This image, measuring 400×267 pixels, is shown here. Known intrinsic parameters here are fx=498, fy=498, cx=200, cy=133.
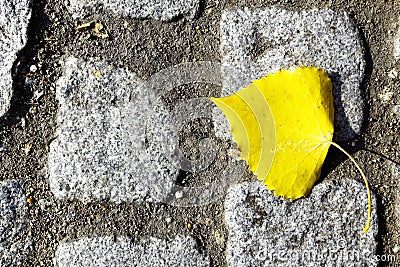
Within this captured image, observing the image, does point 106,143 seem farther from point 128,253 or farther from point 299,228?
point 299,228

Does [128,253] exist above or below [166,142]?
below

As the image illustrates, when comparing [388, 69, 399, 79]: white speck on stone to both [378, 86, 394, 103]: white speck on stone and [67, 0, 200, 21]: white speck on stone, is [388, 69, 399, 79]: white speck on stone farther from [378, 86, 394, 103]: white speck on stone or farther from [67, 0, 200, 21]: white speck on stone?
[67, 0, 200, 21]: white speck on stone

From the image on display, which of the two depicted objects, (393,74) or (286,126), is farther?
(393,74)

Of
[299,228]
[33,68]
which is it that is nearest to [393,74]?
[299,228]

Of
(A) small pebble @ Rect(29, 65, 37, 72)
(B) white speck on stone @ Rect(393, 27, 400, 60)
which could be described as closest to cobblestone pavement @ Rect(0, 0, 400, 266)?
(A) small pebble @ Rect(29, 65, 37, 72)

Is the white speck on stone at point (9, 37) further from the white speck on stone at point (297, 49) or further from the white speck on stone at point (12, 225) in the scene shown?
the white speck on stone at point (297, 49)

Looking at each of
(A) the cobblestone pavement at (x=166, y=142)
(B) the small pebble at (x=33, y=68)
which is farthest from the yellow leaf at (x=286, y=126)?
(B) the small pebble at (x=33, y=68)

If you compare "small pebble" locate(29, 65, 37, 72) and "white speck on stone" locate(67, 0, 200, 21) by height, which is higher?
"white speck on stone" locate(67, 0, 200, 21)
